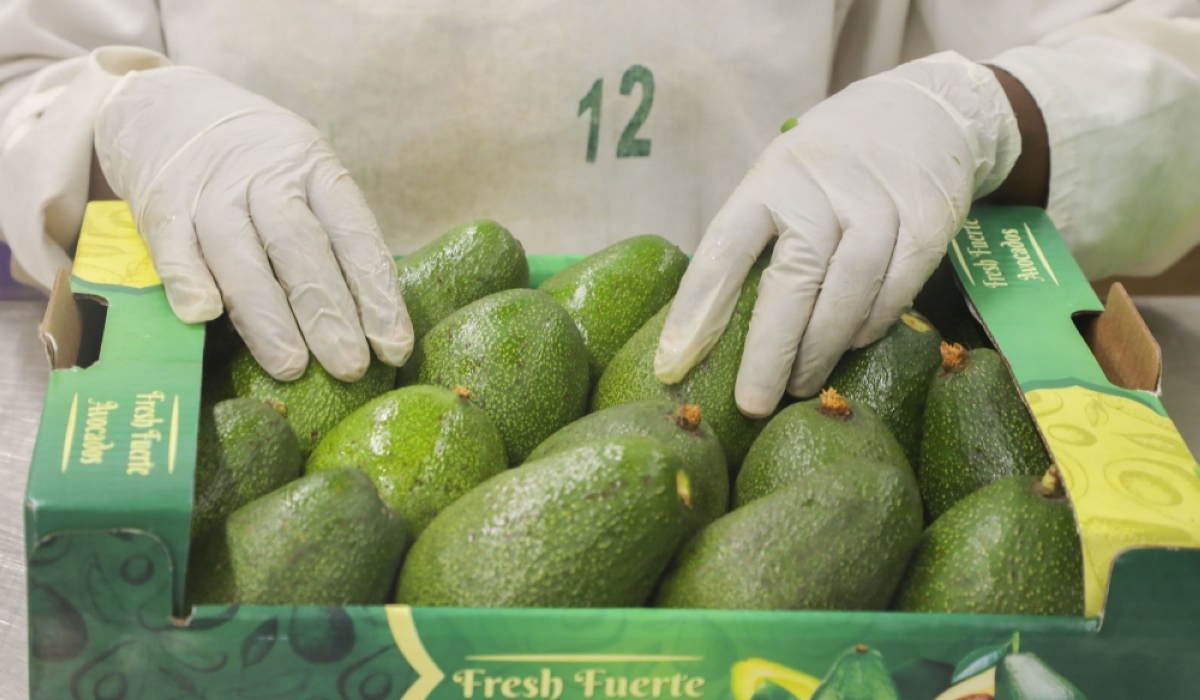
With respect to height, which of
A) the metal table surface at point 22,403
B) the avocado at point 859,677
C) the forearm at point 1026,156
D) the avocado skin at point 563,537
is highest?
the forearm at point 1026,156

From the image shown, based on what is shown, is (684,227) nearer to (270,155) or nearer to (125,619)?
(270,155)

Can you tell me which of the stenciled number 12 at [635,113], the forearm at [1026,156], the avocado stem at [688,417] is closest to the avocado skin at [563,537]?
the avocado stem at [688,417]

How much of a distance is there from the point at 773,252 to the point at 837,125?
0.26 metres

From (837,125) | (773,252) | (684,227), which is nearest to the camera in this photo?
(773,252)

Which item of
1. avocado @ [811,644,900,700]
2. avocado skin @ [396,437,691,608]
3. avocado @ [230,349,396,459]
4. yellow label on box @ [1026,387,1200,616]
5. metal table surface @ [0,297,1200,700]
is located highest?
yellow label on box @ [1026,387,1200,616]

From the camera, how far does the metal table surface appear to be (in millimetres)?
1138

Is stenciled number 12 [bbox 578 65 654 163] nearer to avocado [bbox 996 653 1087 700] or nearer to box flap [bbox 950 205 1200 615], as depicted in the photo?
box flap [bbox 950 205 1200 615]

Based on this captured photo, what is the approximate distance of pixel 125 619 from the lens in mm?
805

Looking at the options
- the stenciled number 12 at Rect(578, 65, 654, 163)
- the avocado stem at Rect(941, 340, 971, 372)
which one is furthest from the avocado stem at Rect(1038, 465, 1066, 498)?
the stenciled number 12 at Rect(578, 65, 654, 163)

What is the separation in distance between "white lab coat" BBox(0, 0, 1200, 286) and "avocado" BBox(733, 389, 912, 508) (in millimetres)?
740

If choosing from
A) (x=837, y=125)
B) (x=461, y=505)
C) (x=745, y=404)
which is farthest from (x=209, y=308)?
(x=837, y=125)

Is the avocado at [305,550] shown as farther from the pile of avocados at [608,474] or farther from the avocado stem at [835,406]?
the avocado stem at [835,406]

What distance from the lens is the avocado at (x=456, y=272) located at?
140cm

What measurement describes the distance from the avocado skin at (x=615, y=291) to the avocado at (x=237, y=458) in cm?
45
